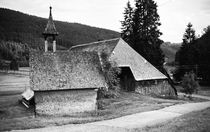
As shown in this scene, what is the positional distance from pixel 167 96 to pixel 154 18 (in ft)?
59.5

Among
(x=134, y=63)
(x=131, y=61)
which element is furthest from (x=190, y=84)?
(x=131, y=61)

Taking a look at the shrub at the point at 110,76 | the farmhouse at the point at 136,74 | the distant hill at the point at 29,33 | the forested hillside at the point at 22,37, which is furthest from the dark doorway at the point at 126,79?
the distant hill at the point at 29,33

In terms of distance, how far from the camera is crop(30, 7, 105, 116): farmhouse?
20344 millimetres

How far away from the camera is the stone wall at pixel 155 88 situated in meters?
30.8

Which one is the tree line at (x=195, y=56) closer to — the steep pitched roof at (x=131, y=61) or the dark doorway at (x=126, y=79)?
the steep pitched roof at (x=131, y=61)

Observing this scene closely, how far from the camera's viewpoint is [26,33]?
95.1 m

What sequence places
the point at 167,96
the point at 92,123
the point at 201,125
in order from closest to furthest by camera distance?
Answer: the point at 201,125 → the point at 92,123 → the point at 167,96

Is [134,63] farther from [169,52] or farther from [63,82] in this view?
[169,52]

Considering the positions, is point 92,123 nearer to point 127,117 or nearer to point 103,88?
point 127,117

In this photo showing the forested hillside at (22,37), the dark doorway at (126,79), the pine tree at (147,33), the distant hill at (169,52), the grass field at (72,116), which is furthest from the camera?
the distant hill at (169,52)

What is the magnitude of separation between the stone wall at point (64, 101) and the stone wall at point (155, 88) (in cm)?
1074

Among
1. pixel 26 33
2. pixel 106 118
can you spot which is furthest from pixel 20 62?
pixel 106 118

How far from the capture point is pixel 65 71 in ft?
73.9

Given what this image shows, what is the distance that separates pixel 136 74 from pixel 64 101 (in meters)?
13.3
